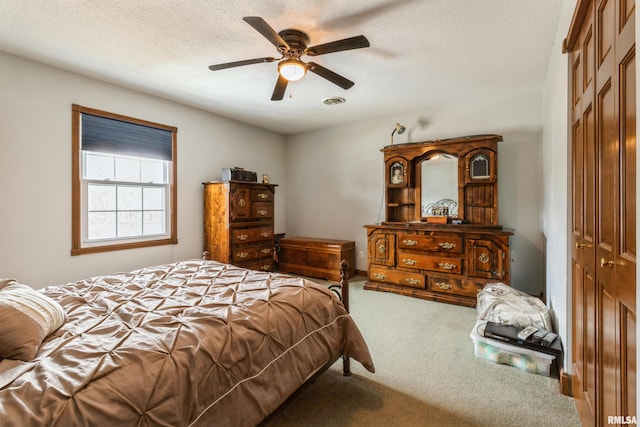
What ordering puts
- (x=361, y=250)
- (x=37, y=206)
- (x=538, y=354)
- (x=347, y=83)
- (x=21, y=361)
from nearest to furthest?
(x=21, y=361) < (x=538, y=354) < (x=347, y=83) < (x=37, y=206) < (x=361, y=250)

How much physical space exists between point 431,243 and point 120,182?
12.3ft

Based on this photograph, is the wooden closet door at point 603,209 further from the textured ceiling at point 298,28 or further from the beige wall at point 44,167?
the beige wall at point 44,167

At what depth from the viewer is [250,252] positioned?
4160 mm

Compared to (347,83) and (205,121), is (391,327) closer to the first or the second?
(347,83)

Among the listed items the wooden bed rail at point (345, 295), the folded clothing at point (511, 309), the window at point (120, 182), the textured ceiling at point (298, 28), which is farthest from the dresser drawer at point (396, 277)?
the window at point (120, 182)

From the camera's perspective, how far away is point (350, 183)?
5086mm

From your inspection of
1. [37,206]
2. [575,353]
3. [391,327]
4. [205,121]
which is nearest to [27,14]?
[37,206]

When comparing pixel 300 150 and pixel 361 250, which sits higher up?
pixel 300 150

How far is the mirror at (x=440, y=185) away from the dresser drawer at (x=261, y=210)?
2195 mm

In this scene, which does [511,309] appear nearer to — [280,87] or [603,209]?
[603,209]

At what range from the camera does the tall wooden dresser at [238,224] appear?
3.95m

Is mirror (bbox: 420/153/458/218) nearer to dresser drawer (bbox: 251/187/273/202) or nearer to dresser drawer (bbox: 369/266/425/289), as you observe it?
dresser drawer (bbox: 369/266/425/289)

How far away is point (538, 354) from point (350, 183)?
11.4ft

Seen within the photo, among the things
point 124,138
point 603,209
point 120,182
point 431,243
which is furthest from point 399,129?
point 120,182
